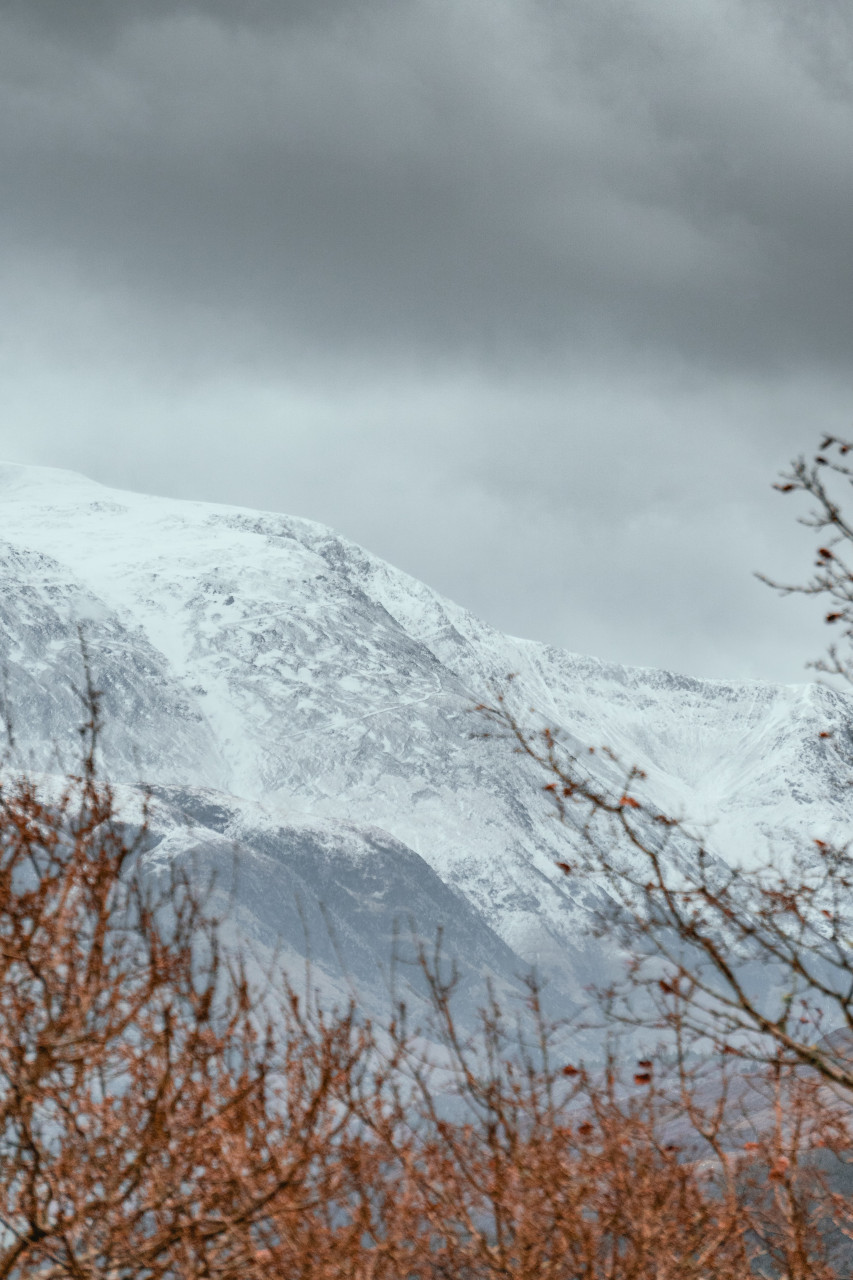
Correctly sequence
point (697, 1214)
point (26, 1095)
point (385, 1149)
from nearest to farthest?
1. point (26, 1095)
2. point (385, 1149)
3. point (697, 1214)

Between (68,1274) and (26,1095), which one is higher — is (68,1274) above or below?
below

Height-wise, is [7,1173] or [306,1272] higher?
[7,1173]

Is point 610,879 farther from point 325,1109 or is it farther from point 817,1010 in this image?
point 325,1109

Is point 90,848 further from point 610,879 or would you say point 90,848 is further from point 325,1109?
point 610,879

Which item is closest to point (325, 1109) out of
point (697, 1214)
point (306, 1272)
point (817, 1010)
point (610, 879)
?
point (306, 1272)

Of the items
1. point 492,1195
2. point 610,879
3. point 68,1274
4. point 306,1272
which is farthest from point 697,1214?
point 68,1274

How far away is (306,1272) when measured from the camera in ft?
38.5

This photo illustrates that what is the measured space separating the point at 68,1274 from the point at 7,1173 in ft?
3.20

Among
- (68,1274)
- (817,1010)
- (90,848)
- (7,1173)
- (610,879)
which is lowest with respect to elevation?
(68,1274)

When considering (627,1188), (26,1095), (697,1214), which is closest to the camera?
(26,1095)

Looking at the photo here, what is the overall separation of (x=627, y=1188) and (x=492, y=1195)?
5.23 ft

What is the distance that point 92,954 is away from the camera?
36.9 ft

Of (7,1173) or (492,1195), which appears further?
(492,1195)

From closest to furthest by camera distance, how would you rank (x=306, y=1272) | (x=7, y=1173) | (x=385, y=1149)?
(x=7, y=1173) < (x=306, y=1272) < (x=385, y=1149)
